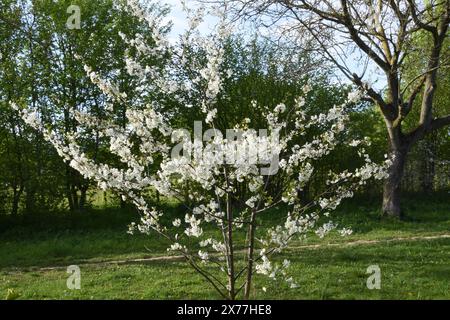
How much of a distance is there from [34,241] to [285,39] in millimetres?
9083

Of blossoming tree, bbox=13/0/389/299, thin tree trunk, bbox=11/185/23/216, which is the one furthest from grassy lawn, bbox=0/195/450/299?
thin tree trunk, bbox=11/185/23/216

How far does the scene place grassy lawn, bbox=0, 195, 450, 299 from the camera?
834 cm

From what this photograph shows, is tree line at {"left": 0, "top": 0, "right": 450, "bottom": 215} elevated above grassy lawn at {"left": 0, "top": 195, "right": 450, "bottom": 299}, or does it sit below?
above

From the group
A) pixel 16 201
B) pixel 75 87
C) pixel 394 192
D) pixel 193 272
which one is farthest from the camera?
pixel 75 87

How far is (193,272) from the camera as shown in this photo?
32.2 ft

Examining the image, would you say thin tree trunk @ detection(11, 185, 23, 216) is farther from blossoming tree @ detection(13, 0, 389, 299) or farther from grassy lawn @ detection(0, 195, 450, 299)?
blossoming tree @ detection(13, 0, 389, 299)

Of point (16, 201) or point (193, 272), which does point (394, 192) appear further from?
point (16, 201)

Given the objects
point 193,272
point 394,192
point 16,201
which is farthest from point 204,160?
point 16,201

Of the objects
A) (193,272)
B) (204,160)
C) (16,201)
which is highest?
(204,160)

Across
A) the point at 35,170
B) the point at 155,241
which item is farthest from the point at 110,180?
the point at 35,170

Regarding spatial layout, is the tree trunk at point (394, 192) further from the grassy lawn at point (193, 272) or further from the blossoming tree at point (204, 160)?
the blossoming tree at point (204, 160)

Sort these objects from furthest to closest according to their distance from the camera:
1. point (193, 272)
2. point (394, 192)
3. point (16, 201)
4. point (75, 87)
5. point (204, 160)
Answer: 1. point (75, 87)
2. point (16, 201)
3. point (394, 192)
4. point (193, 272)
5. point (204, 160)

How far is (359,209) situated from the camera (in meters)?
18.6
